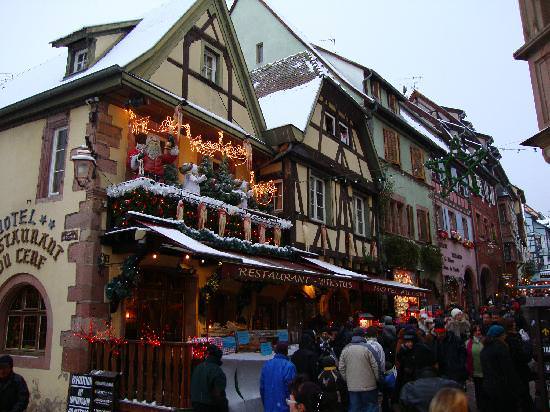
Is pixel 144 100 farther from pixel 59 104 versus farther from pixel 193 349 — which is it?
pixel 193 349

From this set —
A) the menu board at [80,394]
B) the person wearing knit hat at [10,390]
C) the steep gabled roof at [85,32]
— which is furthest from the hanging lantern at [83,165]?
the person wearing knit hat at [10,390]

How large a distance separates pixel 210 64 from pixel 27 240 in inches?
245

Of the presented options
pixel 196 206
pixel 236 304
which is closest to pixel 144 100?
pixel 196 206

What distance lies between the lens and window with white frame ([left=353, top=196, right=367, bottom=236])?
1756 centimetres

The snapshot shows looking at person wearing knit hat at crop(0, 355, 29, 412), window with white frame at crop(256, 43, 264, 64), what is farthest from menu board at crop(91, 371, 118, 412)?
window with white frame at crop(256, 43, 264, 64)

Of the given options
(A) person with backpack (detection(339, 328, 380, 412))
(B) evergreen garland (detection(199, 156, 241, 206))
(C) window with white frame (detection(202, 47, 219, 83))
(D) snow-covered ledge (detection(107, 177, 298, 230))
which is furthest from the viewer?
(C) window with white frame (detection(202, 47, 219, 83))

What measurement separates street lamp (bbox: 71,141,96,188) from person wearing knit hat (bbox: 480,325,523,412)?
7.26 meters

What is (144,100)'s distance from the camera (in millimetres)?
10289

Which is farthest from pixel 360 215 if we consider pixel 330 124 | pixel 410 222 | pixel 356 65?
pixel 356 65

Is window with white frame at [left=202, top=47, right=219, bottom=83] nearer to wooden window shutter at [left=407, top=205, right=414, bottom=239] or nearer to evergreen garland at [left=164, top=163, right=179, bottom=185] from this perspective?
evergreen garland at [left=164, top=163, right=179, bottom=185]

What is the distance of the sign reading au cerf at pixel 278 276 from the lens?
8.95 m

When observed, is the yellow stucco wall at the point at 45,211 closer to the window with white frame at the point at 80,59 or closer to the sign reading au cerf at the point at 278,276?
the window with white frame at the point at 80,59

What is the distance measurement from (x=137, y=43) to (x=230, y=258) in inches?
222

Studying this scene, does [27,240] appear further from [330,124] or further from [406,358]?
[330,124]
